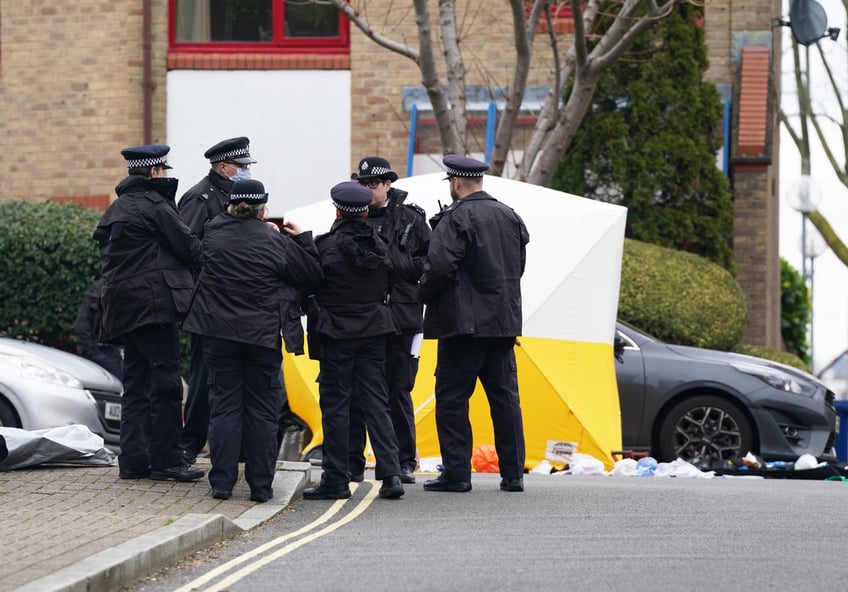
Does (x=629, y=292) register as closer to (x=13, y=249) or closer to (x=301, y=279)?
(x=13, y=249)

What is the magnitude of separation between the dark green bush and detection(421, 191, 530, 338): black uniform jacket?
828cm

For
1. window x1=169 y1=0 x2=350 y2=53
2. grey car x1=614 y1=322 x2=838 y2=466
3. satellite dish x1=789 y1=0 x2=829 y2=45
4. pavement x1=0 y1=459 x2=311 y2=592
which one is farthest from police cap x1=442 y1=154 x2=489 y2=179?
satellite dish x1=789 y1=0 x2=829 y2=45

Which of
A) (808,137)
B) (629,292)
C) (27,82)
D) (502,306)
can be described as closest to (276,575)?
(502,306)

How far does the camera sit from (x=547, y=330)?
43.0ft

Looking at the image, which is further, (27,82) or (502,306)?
(27,82)

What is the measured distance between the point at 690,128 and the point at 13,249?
25.7 ft

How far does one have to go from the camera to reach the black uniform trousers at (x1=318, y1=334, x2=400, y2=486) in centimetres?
957

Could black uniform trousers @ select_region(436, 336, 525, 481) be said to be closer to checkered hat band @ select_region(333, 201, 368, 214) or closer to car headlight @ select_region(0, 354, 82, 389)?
checkered hat band @ select_region(333, 201, 368, 214)

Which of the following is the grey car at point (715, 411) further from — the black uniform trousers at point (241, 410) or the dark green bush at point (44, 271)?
the dark green bush at point (44, 271)

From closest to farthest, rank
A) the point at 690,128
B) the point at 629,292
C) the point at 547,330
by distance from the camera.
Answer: the point at 547,330 → the point at 629,292 → the point at 690,128

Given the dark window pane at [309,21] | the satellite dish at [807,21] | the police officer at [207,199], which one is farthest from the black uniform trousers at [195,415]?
the satellite dish at [807,21]

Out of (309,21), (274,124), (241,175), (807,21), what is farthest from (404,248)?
(807,21)

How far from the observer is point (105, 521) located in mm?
8203

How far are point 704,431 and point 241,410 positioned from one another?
5.51 meters
